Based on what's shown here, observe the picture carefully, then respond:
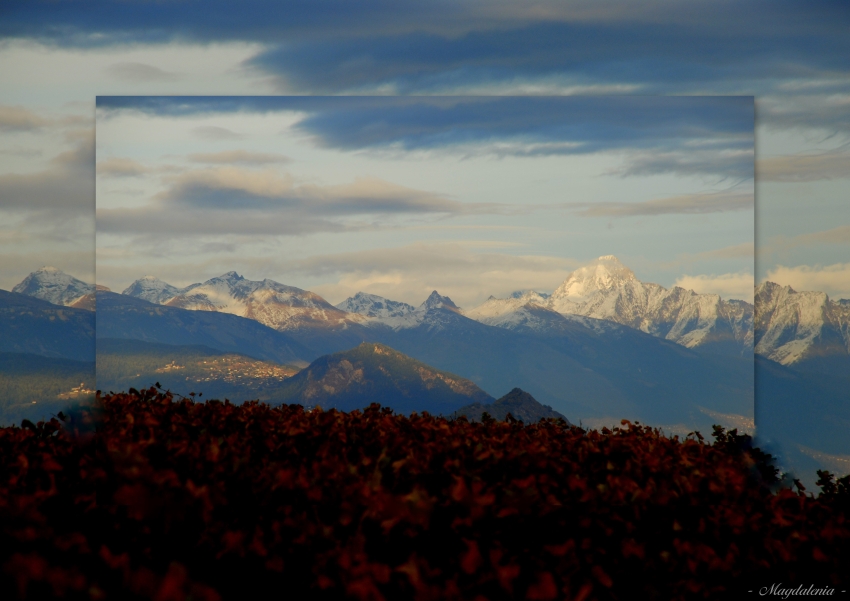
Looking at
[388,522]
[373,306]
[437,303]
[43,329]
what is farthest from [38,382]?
[437,303]

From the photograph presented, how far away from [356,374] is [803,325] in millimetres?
9095

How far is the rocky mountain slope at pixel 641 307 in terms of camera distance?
13.7 m

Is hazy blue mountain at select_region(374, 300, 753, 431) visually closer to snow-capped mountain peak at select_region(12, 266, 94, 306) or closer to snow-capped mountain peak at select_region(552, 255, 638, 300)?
snow-capped mountain peak at select_region(552, 255, 638, 300)

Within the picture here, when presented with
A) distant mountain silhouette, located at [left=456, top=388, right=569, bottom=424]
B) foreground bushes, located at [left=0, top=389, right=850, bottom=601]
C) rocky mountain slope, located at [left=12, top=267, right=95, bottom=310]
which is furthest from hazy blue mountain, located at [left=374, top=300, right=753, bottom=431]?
foreground bushes, located at [left=0, top=389, right=850, bottom=601]

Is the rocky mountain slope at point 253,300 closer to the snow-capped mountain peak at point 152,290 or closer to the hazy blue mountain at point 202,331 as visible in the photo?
the snow-capped mountain peak at point 152,290

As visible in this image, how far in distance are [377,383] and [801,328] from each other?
28.6 ft

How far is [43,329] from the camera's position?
10.1 meters

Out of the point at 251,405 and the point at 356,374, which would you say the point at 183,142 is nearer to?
the point at 356,374

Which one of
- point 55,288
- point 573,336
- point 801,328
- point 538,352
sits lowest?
point 538,352

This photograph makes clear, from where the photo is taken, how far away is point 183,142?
36.7 feet

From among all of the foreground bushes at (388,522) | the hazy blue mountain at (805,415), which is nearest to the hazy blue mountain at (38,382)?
the foreground bushes at (388,522)

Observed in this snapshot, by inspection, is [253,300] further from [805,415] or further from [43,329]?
[805,415]

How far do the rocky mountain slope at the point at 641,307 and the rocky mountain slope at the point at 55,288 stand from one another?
26.9 feet

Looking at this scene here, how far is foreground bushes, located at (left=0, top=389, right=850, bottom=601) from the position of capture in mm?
2215
